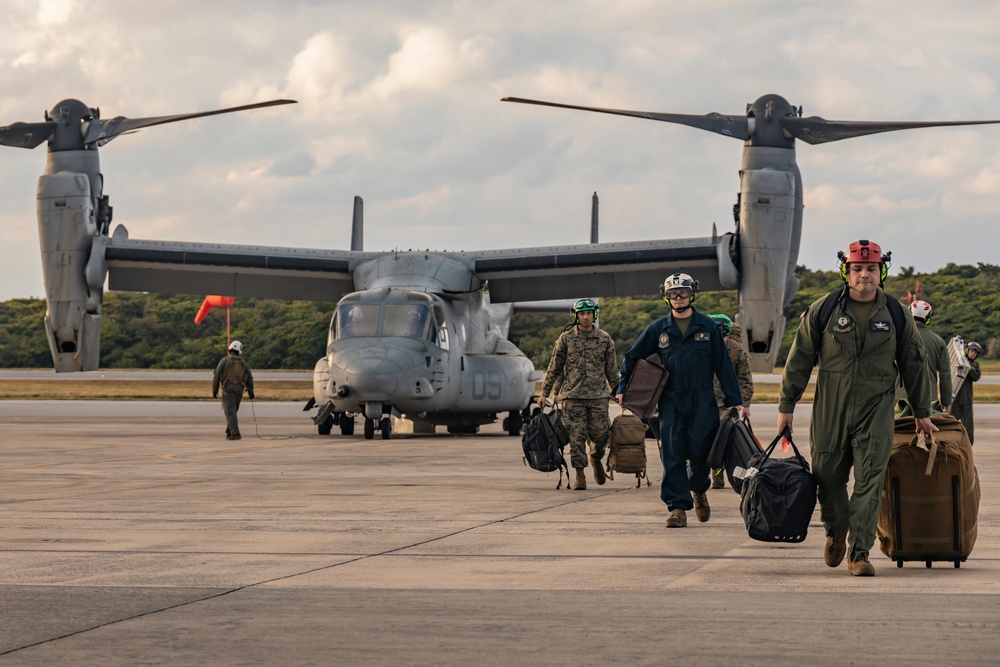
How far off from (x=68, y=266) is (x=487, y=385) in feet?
25.1

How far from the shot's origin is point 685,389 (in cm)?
982

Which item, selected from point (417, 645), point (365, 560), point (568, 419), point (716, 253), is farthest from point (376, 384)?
point (417, 645)

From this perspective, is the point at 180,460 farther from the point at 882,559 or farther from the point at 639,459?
the point at 882,559

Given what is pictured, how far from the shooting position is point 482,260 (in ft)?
84.1

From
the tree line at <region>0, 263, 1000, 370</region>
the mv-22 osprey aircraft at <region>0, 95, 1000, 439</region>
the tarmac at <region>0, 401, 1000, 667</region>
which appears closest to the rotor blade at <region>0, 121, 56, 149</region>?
the mv-22 osprey aircraft at <region>0, 95, 1000, 439</region>

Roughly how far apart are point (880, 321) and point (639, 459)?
18.1 feet

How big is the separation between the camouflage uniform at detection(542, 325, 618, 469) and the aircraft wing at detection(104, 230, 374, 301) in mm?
13221

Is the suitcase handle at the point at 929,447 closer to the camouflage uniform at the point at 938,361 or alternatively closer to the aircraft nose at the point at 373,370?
the camouflage uniform at the point at 938,361

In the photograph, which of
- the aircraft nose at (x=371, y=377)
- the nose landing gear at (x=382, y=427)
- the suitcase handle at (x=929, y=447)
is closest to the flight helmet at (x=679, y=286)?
the suitcase handle at (x=929, y=447)

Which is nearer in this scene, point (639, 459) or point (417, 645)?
point (417, 645)

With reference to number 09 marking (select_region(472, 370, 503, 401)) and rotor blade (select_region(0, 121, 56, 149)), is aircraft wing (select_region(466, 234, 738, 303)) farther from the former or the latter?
rotor blade (select_region(0, 121, 56, 149))

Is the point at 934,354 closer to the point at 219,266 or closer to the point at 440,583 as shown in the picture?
the point at 440,583

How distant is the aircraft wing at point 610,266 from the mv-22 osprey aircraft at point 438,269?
3cm

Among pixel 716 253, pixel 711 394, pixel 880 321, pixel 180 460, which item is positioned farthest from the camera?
pixel 716 253
